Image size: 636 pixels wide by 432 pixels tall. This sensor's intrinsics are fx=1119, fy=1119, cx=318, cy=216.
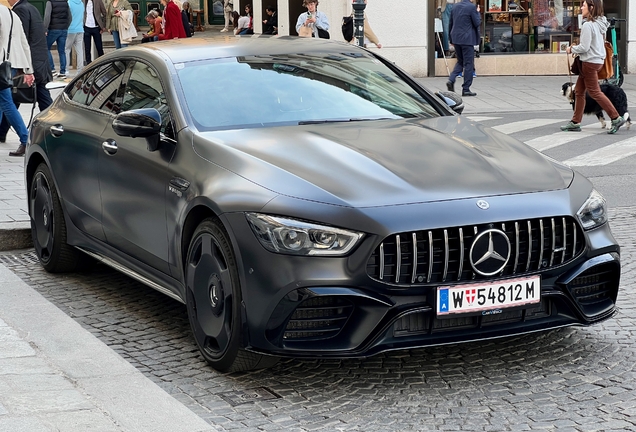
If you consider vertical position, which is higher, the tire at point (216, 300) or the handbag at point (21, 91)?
the handbag at point (21, 91)

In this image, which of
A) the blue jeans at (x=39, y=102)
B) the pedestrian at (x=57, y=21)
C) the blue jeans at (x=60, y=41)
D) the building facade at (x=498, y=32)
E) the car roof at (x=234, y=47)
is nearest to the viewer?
the car roof at (x=234, y=47)

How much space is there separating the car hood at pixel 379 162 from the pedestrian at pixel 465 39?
13617 millimetres

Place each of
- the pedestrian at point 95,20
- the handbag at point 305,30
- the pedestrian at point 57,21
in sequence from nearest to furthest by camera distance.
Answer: the handbag at point 305,30, the pedestrian at point 57,21, the pedestrian at point 95,20

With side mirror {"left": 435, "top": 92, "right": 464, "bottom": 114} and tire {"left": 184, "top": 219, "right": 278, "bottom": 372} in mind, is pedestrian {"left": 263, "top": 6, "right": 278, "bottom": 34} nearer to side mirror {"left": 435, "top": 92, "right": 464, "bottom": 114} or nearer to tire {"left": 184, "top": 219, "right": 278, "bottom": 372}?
side mirror {"left": 435, "top": 92, "right": 464, "bottom": 114}

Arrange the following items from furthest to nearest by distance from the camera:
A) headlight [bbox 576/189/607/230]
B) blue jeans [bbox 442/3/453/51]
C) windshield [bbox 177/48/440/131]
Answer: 1. blue jeans [bbox 442/3/453/51]
2. windshield [bbox 177/48/440/131]
3. headlight [bbox 576/189/607/230]

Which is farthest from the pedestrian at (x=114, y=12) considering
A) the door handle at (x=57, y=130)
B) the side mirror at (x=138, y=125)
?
the side mirror at (x=138, y=125)

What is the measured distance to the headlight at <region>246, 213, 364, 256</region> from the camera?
4.55 meters

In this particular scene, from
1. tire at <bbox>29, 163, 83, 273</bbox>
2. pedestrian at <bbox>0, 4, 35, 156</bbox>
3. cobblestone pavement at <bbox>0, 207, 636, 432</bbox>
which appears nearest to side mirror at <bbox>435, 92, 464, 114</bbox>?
cobblestone pavement at <bbox>0, 207, 636, 432</bbox>

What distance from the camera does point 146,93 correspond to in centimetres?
614

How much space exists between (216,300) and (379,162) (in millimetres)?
952

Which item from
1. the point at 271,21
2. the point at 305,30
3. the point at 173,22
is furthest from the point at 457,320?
the point at 271,21

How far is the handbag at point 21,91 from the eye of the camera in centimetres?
1205

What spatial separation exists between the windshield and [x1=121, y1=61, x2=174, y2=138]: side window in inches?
5.6

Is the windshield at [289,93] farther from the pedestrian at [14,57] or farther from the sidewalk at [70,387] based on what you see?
the pedestrian at [14,57]
